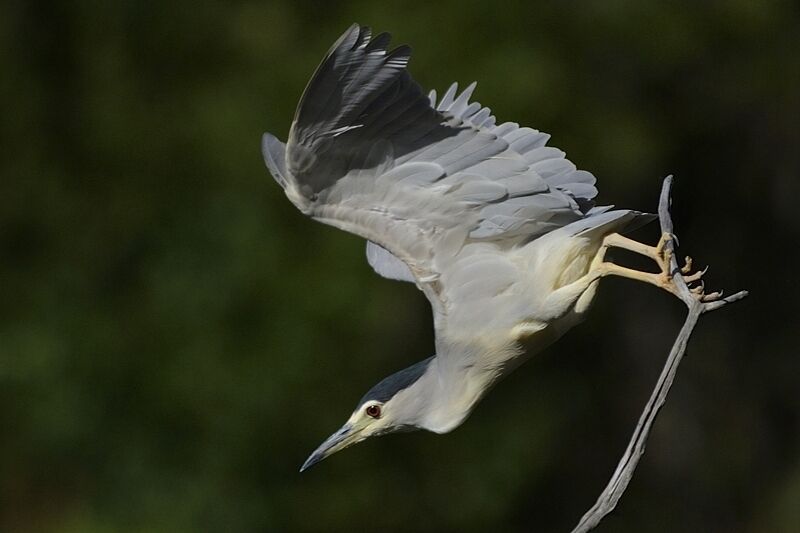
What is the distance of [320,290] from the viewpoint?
7.86m

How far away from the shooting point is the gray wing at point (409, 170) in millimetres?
2840

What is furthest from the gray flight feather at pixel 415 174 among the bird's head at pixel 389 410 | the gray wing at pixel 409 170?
the bird's head at pixel 389 410

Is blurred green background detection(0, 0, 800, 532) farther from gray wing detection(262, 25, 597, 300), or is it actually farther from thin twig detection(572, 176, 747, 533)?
thin twig detection(572, 176, 747, 533)

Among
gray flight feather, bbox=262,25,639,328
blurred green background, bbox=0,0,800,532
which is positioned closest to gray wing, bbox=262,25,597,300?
gray flight feather, bbox=262,25,639,328

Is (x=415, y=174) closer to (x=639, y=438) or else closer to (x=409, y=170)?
(x=409, y=170)

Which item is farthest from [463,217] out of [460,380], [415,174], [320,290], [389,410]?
[320,290]

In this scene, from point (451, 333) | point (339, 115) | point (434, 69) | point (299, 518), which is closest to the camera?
point (339, 115)

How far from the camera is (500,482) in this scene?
850 cm

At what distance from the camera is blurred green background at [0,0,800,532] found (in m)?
7.91

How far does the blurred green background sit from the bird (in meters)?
4.31

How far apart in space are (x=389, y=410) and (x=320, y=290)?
4.42 metres

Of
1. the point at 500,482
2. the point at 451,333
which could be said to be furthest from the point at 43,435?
the point at 451,333

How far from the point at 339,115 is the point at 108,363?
5733 mm

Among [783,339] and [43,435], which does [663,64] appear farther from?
[43,435]
